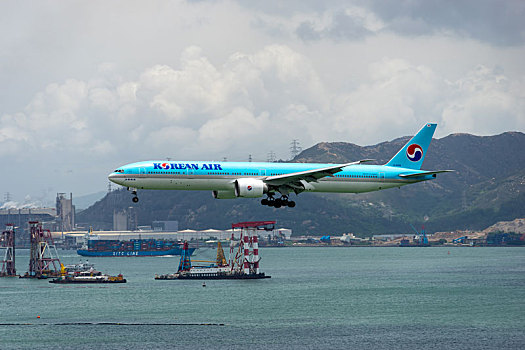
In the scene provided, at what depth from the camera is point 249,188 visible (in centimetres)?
9838

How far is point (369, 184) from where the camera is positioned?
111 metres

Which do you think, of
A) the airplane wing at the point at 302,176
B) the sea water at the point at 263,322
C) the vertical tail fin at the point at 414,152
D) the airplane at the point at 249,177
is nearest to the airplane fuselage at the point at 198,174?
the airplane at the point at 249,177

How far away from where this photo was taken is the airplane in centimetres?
9781

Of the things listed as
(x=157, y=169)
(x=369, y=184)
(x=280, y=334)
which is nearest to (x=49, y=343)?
(x=280, y=334)

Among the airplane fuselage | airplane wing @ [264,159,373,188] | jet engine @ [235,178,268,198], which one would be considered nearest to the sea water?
the airplane fuselage

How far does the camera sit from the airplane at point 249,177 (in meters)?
97.8

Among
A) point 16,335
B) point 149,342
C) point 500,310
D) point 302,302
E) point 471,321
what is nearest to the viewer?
point 149,342

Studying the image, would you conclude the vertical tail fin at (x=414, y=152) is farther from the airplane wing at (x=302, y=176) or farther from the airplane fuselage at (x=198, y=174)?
the airplane wing at (x=302, y=176)

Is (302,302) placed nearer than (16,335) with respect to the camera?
No

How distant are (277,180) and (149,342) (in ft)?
182

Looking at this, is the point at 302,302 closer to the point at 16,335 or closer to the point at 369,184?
the point at 16,335

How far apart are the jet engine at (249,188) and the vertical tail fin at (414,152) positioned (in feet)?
91.4

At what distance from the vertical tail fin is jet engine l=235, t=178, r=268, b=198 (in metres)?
27.9

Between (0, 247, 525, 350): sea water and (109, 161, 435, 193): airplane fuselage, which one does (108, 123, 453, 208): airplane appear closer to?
(109, 161, 435, 193): airplane fuselage
